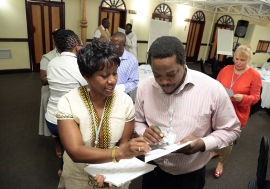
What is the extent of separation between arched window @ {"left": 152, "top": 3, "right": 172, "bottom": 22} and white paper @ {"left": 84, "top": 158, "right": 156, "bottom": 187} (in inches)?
314

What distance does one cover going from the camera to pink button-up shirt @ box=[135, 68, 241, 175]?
1004mm

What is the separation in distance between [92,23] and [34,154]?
5325 millimetres

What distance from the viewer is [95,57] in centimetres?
92

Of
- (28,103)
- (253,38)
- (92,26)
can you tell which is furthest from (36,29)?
(253,38)

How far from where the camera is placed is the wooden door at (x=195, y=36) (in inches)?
378

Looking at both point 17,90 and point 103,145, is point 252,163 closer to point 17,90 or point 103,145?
point 103,145

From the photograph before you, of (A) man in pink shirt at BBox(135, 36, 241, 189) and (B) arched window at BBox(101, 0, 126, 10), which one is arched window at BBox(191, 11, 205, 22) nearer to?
(B) arched window at BBox(101, 0, 126, 10)

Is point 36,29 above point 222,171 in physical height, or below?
above

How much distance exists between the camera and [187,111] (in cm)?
102

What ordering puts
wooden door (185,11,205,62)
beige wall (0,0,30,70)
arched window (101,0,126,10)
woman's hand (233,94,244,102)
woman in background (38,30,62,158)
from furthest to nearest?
wooden door (185,11,205,62) < arched window (101,0,126,10) < beige wall (0,0,30,70) < woman in background (38,30,62,158) < woman's hand (233,94,244,102)

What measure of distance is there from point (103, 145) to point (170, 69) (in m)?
0.55

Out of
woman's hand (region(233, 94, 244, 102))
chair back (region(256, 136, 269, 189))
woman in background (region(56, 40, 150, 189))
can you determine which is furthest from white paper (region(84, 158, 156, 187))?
woman's hand (region(233, 94, 244, 102))

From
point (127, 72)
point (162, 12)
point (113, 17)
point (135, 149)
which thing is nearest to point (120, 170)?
point (135, 149)

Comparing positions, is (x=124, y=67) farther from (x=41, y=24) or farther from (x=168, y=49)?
(x=41, y=24)
